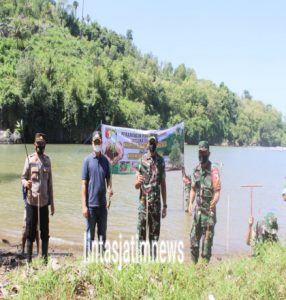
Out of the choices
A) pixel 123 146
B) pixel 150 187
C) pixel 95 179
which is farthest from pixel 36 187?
pixel 123 146

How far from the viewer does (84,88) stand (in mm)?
77000

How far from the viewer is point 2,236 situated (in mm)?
10695

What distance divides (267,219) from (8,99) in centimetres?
6312

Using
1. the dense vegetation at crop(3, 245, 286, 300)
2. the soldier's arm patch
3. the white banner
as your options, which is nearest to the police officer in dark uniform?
the dense vegetation at crop(3, 245, 286, 300)

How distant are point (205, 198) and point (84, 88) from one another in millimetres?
71694

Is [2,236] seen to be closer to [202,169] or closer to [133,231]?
[133,231]

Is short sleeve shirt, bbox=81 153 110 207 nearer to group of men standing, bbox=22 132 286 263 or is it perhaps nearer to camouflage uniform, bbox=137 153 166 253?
group of men standing, bbox=22 132 286 263

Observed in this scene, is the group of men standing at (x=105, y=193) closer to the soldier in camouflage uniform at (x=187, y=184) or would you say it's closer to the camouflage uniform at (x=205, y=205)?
the camouflage uniform at (x=205, y=205)

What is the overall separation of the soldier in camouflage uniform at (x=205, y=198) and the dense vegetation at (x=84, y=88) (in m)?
62.9

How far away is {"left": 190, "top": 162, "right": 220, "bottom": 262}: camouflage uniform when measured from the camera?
6.83 m

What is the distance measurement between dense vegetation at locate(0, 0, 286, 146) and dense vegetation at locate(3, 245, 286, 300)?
64.0 m

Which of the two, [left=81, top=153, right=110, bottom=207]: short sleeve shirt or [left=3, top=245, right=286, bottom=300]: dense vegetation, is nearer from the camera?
[left=3, top=245, right=286, bottom=300]: dense vegetation

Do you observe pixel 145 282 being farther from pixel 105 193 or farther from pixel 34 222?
pixel 34 222

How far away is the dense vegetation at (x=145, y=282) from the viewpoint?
4910mm
